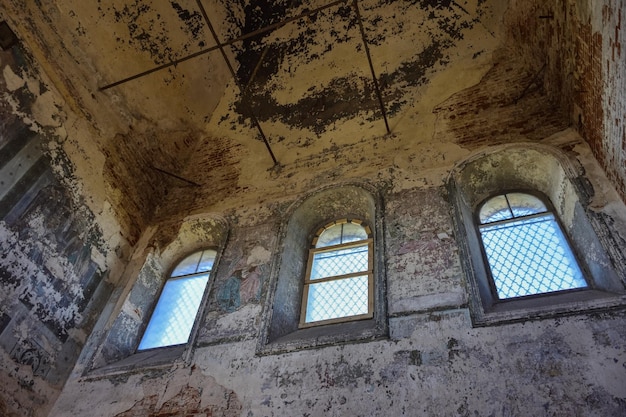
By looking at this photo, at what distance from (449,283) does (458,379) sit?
101 centimetres

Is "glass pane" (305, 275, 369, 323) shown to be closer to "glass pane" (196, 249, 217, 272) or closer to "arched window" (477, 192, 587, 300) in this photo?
"arched window" (477, 192, 587, 300)

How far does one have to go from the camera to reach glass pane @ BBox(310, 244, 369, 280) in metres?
5.52

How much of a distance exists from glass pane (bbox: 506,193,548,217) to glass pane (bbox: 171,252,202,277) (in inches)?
157

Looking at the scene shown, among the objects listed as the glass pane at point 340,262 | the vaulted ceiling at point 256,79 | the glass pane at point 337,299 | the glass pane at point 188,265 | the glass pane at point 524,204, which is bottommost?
the glass pane at point 337,299

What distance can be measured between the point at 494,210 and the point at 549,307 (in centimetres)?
186

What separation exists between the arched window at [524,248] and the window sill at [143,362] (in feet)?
10.7

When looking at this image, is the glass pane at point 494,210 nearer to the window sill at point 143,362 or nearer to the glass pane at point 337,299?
the glass pane at point 337,299

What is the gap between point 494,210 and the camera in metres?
5.63

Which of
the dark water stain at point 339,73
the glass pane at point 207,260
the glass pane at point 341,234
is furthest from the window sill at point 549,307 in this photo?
the dark water stain at point 339,73

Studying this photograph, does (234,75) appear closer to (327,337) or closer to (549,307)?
(327,337)

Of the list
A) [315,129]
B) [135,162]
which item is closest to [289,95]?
[315,129]

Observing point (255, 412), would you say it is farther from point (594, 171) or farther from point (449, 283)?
point (594, 171)

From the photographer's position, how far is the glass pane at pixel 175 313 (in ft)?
18.2

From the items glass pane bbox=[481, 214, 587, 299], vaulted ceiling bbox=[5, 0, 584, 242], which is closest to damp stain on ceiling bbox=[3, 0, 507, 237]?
vaulted ceiling bbox=[5, 0, 584, 242]
